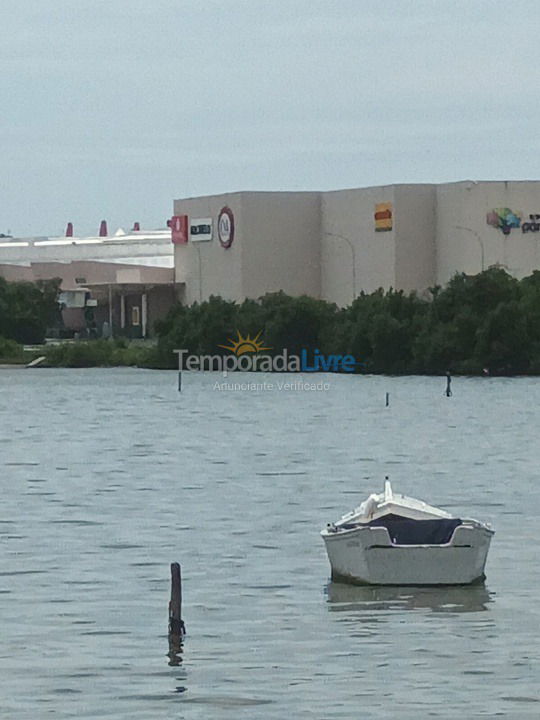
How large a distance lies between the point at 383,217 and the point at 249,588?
389ft

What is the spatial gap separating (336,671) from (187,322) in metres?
122

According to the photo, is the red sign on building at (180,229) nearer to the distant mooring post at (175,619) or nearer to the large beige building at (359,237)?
the large beige building at (359,237)

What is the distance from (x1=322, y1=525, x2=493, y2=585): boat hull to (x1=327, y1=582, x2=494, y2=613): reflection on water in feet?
0.45

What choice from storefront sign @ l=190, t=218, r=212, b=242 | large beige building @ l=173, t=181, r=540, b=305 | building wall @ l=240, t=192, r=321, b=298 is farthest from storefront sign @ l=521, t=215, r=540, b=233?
storefront sign @ l=190, t=218, r=212, b=242

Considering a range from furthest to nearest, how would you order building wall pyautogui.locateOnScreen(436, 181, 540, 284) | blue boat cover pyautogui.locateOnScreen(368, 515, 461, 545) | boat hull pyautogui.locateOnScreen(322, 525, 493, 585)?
building wall pyautogui.locateOnScreen(436, 181, 540, 284) < blue boat cover pyautogui.locateOnScreen(368, 515, 461, 545) < boat hull pyautogui.locateOnScreen(322, 525, 493, 585)

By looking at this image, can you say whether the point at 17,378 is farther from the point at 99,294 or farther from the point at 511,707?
the point at 511,707

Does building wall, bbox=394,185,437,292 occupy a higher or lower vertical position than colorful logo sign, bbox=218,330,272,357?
higher

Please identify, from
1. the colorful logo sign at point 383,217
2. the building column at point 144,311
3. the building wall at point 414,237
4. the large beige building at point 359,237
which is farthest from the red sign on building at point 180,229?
the building wall at point 414,237

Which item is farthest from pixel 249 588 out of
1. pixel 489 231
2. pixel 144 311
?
pixel 144 311

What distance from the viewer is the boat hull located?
30688 millimetres

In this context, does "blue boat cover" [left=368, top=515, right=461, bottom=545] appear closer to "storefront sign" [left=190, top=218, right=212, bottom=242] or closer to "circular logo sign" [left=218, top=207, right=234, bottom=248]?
"circular logo sign" [left=218, top=207, right=234, bottom=248]

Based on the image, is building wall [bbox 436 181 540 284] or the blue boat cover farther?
building wall [bbox 436 181 540 284]

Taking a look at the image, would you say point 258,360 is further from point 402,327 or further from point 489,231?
point 402,327

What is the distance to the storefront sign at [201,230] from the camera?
16862cm
